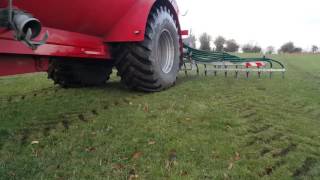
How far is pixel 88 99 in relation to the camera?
699 cm

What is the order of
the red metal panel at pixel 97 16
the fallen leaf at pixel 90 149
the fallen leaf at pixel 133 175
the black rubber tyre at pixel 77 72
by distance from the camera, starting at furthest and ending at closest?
the black rubber tyre at pixel 77 72 < the red metal panel at pixel 97 16 < the fallen leaf at pixel 90 149 < the fallen leaf at pixel 133 175

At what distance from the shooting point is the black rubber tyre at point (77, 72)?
Result: 8.14 m

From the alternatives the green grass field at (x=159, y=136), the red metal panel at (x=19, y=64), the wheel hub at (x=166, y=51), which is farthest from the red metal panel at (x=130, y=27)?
the red metal panel at (x=19, y=64)

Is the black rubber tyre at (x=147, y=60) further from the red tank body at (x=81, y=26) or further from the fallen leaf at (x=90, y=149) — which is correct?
the fallen leaf at (x=90, y=149)

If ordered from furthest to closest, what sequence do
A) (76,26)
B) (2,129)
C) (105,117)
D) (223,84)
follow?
(223,84) < (76,26) < (105,117) < (2,129)

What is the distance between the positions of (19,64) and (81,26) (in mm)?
1328

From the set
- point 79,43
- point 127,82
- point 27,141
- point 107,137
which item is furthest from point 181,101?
point 27,141

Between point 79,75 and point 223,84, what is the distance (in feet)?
9.39

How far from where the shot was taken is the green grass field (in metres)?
3.79

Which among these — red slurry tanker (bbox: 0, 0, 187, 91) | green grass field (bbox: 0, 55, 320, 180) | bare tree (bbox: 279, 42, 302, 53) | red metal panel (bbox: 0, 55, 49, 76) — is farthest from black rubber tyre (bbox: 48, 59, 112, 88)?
bare tree (bbox: 279, 42, 302, 53)

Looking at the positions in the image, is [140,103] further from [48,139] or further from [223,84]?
[223,84]

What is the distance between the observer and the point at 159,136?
4.66 m

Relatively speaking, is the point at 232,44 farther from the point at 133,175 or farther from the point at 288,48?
the point at 133,175

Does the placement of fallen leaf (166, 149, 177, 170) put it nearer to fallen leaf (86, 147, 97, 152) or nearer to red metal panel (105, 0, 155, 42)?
fallen leaf (86, 147, 97, 152)
